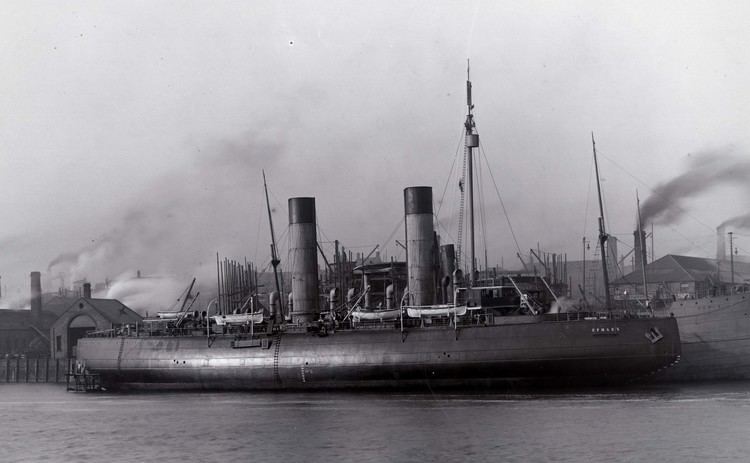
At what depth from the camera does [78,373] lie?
1903 inches

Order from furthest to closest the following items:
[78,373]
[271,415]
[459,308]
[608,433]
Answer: [78,373] → [459,308] → [271,415] → [608,433]

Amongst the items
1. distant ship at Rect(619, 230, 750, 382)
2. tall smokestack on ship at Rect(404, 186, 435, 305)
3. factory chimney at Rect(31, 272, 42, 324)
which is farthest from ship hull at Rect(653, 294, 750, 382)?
factory chimney at Rect(31, 272, 42, 324)

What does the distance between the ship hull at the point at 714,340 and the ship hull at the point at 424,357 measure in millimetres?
8175

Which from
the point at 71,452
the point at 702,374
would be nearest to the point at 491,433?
the point at 71,452

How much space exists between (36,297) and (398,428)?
5143 centimetres

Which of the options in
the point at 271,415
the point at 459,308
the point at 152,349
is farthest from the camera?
the point at 152,349

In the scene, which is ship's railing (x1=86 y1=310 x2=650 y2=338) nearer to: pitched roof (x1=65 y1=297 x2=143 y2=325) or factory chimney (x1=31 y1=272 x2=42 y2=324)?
pitched roof (x1=65 y1=297 x2=143 y2=325)

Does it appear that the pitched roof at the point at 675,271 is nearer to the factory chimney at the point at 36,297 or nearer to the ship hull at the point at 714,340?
the ship hull at the point at 714,340

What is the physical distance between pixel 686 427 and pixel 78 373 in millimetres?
32775

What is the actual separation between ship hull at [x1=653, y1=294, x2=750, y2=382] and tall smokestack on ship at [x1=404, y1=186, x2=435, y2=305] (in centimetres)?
1219

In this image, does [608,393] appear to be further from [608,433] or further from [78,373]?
[78,373]

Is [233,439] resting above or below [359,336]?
below

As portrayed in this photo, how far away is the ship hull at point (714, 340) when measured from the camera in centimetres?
4259

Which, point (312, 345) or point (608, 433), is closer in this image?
point (608, 433)
